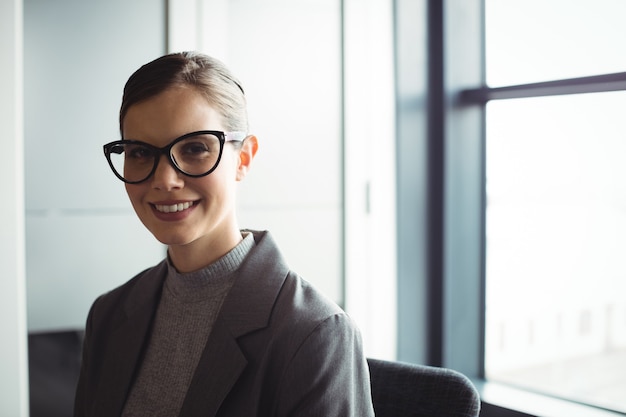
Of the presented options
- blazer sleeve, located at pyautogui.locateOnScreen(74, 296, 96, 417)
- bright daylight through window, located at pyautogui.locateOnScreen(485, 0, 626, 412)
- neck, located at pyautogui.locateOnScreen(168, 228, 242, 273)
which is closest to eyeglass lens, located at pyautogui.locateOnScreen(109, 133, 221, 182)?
neck, located at pyautogui.locateOnScreen(168, 228, 242, 273)

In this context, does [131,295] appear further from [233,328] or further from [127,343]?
[233,328]

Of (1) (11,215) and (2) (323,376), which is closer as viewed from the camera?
(2) (323,376)

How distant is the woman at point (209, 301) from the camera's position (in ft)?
4.07

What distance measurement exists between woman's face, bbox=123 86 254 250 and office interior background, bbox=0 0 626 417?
90cm

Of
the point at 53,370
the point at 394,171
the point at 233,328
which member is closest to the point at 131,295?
the point at 233,328

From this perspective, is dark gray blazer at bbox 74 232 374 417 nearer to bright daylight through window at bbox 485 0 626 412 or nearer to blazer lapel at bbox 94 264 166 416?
blazer lapel at bbox 94 264 166 416

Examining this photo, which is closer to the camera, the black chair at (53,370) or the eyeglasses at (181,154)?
the eyeglasses at (181,154)

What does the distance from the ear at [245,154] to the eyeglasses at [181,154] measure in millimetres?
69

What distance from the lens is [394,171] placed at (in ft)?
9.56

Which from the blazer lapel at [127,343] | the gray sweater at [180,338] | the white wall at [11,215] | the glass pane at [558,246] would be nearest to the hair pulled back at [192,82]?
the gray sweater at [180,338]

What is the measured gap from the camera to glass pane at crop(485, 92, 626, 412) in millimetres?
2449

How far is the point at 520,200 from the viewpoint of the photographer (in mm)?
2734

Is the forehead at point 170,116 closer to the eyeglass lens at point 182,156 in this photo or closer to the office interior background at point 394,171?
the eyeglass lens at point 182,156

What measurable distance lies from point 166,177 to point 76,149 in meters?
1.04
